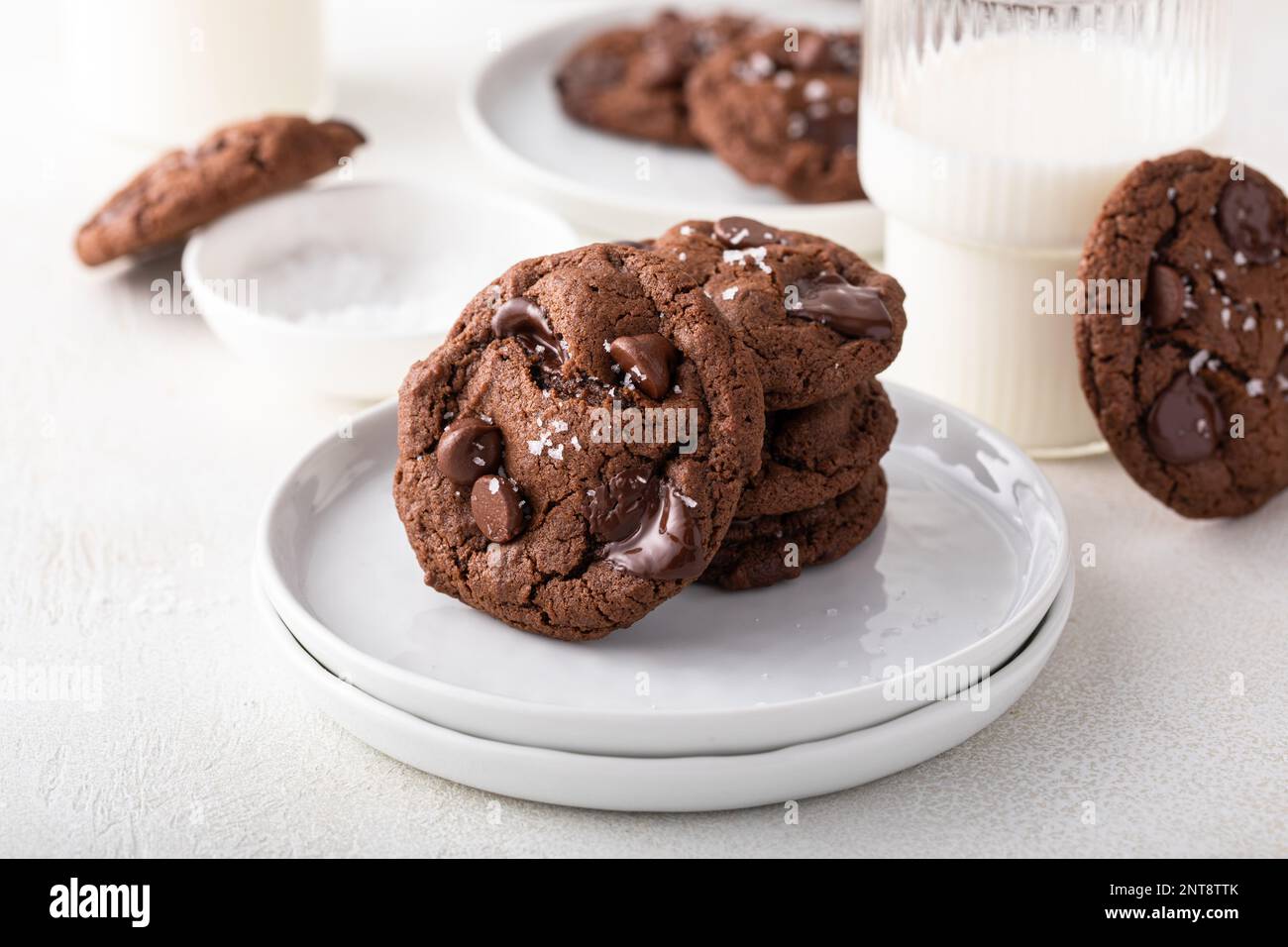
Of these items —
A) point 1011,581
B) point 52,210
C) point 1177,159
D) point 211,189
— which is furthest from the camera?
point 52,210

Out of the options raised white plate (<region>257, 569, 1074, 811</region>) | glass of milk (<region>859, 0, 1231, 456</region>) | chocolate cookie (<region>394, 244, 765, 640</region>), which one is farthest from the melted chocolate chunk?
raised white plate (<region>257, 569, 1074, 811</region>)

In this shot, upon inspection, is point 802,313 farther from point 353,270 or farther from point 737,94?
point 737,94

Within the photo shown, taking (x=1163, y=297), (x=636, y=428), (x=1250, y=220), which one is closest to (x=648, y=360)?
(x=636, y=428)

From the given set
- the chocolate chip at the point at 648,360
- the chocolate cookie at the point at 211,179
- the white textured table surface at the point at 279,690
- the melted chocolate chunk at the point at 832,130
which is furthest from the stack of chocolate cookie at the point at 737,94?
the chocolate chip at the point at 648,360

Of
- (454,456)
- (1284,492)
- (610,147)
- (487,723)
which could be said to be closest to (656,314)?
(454,456)

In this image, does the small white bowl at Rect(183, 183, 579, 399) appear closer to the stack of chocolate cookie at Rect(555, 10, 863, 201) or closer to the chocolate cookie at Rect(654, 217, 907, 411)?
the stack of chocolate cookie at Rect(555, 10, 863, 201)

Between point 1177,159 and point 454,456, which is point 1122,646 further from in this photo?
point 454,456
